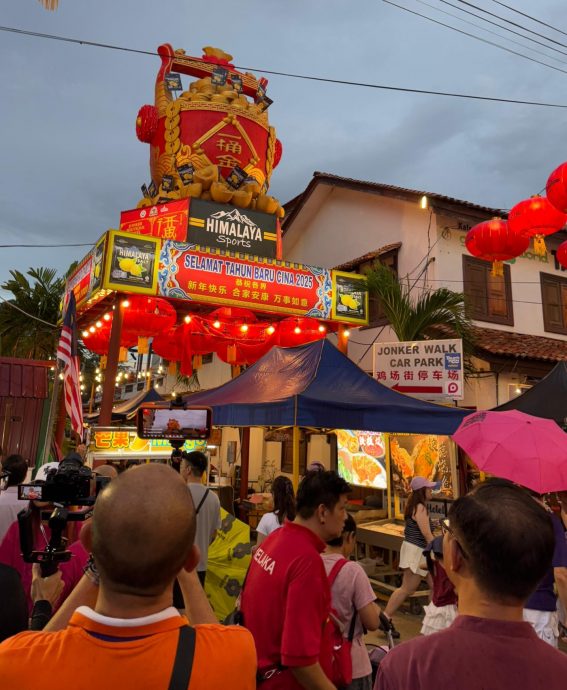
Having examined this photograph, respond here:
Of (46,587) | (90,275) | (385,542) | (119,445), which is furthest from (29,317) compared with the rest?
(46,587)

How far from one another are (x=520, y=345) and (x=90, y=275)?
34.9 feet

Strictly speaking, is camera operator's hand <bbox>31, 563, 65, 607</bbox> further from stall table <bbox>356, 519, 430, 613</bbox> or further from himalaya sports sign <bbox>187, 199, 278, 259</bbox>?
himalaya sports sign <bbox>187, 199, 278, 259</bbox>

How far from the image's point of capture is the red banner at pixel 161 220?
12695 millimetres

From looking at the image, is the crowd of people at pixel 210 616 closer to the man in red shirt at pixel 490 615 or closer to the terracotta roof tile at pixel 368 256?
the man in red shirt at pixel 490 615

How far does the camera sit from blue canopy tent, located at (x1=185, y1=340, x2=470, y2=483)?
6375 millimetres

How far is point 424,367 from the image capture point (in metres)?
9.72

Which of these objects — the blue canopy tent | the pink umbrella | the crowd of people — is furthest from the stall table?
the crowd of people

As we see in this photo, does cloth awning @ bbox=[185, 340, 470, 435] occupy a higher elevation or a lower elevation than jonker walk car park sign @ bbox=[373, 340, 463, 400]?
lower

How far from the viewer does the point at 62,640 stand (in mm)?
1278

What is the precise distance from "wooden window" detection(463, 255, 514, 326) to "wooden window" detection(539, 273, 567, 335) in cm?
130

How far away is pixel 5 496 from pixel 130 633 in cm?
331

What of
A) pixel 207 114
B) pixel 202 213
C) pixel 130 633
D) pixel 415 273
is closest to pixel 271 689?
pixel 130 633

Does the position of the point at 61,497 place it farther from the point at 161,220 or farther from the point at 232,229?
the point at 161,220

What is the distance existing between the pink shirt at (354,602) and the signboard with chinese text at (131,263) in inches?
368
